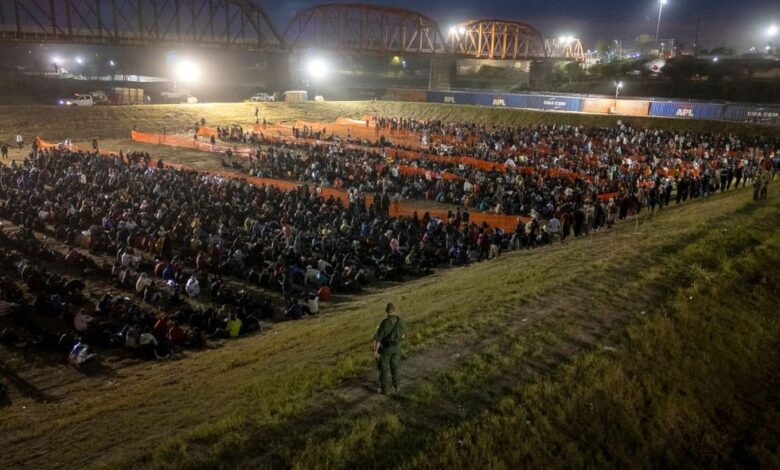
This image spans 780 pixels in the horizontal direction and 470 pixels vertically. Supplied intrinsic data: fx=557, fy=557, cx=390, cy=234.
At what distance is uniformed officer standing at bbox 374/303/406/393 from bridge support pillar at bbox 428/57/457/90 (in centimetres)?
8331

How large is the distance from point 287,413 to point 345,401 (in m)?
0.88

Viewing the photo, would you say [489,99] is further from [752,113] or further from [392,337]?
[392,337]

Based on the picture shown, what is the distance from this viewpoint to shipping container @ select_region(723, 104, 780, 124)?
137 ft

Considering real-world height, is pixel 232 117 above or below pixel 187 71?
below

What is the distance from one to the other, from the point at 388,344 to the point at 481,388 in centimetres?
175

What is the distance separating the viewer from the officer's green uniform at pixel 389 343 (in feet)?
26.2

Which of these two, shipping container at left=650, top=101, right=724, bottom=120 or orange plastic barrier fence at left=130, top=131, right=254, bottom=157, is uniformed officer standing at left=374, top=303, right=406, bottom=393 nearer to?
orange plastic barrier fence at left=130, top=131, right=254, bottom=157

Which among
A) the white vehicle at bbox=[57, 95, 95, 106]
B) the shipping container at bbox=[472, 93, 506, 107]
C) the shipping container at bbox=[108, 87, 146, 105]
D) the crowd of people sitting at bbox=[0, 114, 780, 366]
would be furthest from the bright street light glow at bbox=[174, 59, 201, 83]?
the crowd of people sitting at bbox=[0, 114, 780, 366]

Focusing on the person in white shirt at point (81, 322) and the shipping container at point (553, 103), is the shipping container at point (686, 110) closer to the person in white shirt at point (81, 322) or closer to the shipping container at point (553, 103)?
the shipping container at point (553, 103)

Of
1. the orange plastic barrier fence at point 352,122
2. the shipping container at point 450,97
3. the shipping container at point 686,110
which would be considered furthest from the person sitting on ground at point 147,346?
the shipping container at point 450,97

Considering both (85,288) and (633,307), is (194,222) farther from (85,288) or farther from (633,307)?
(633,307)

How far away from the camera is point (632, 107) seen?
4991 centimetres

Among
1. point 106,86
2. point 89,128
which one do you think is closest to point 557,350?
point 89,128

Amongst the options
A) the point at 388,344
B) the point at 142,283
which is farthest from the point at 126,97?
the point at 388,344
